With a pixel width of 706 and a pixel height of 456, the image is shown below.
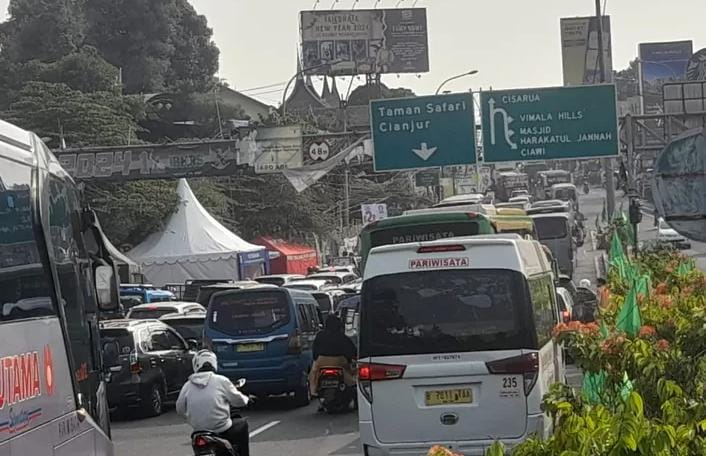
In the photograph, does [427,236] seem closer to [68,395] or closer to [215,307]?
[215,307]

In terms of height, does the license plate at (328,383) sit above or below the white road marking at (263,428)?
above

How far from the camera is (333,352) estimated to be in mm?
16812

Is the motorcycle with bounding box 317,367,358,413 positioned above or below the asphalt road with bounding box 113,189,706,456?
above

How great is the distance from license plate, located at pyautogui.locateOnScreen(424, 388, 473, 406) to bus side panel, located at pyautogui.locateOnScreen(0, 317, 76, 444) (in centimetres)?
373

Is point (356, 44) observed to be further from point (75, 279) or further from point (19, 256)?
point (19, 256)

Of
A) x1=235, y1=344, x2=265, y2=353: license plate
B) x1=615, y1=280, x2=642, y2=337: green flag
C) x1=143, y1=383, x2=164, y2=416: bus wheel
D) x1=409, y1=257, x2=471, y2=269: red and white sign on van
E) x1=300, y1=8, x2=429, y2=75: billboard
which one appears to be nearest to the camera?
x1=409, y1=257, x2=471, y2=269: red and white sign on van

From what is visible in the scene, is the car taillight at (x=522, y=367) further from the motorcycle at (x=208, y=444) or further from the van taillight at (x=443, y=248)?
the motorcycle at (x=208, y=444)

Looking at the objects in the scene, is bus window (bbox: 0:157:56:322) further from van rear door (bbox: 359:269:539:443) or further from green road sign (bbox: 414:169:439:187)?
green road sign (bbox: 414:169:439:187)

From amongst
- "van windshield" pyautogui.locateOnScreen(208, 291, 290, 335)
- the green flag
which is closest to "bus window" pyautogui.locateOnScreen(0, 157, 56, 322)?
the green flag

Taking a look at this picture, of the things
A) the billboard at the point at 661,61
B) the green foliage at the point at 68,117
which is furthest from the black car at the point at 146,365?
the billboard at the point at 661,61

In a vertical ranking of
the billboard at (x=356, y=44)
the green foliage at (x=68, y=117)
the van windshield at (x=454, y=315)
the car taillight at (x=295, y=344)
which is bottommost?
the car taillight at (x=295, y=344)

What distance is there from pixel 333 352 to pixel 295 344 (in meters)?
1.89

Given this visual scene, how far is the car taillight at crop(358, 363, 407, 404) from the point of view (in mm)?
10383

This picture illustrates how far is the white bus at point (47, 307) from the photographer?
625cm
